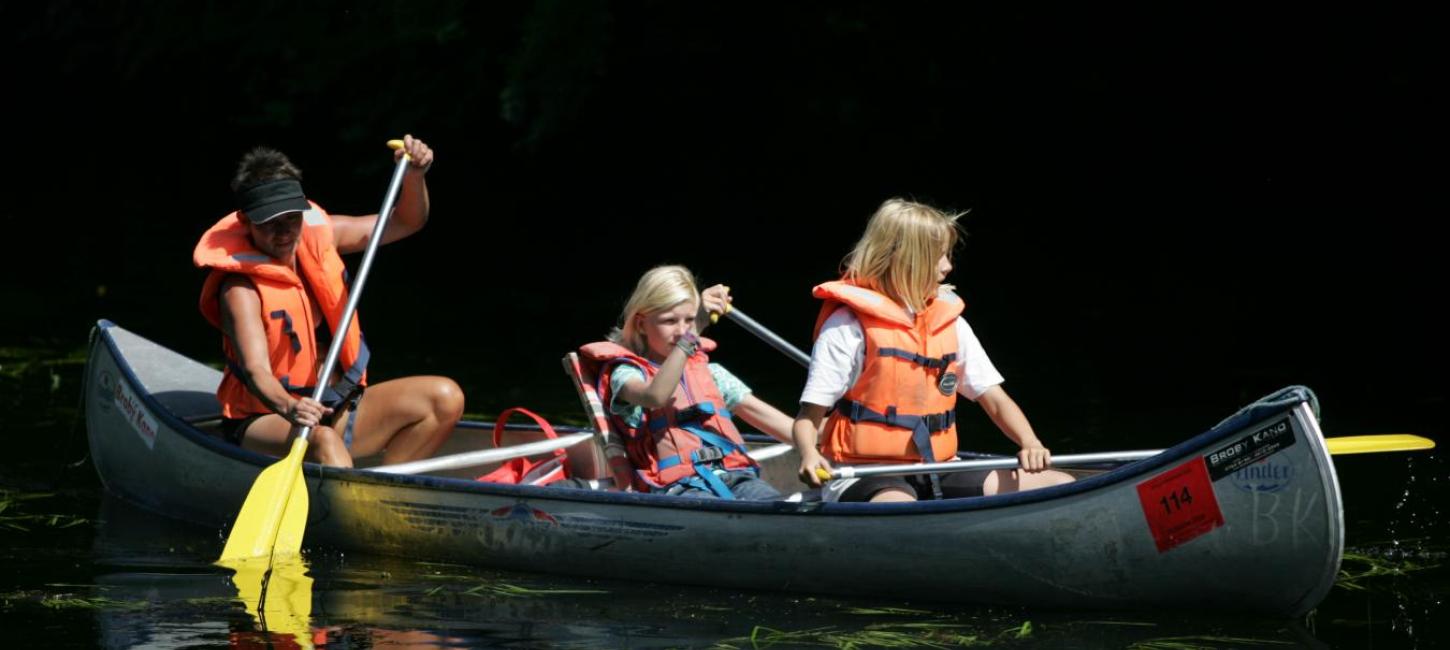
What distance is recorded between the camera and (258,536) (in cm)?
596

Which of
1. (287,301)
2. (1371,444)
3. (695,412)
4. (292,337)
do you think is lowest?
(1371,444)

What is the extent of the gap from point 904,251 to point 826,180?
11.1 meters

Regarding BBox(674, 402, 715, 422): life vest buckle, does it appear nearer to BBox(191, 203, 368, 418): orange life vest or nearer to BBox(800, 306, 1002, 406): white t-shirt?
BBox(800, 306, 1002, 406): white t-shirt

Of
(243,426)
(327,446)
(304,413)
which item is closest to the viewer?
(304,413)

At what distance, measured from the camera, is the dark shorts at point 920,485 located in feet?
18.0

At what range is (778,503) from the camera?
17.8 ft

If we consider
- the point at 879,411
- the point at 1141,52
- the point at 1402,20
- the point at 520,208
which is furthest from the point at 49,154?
the point at 879,411

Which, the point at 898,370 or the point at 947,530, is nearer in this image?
the point at 947,530

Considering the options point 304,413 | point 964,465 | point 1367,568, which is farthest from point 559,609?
point 1367,568

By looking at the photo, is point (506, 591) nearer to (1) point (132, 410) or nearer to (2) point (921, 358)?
(2) point (921, 358)

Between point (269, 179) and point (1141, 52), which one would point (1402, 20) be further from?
point (269, 179)

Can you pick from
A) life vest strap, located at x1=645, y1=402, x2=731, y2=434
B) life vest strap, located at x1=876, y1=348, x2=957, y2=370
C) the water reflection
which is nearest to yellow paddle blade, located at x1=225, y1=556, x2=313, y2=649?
the water reflection

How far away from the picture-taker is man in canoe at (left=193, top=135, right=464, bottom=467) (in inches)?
246

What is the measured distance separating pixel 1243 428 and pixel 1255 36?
10.0 meters
